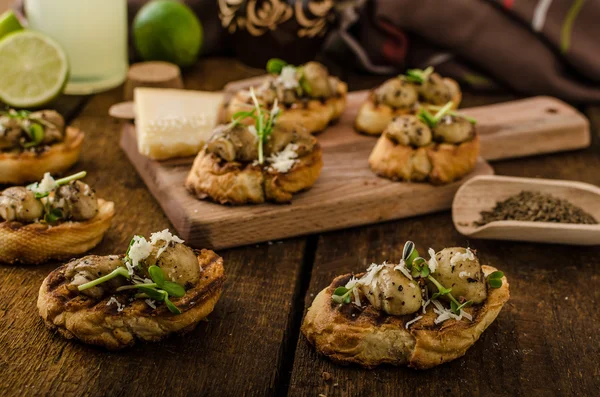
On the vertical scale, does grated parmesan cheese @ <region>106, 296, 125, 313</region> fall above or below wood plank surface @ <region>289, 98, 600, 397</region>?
above

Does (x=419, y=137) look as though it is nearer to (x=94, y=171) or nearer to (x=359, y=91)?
(x=359, y=91)

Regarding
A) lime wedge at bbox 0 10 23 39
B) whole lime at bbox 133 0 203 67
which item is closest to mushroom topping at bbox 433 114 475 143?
whole lime at bbox 133 0 203 67

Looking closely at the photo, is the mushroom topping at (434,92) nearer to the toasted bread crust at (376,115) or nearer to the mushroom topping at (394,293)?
the toasted bread crust at (376,115)

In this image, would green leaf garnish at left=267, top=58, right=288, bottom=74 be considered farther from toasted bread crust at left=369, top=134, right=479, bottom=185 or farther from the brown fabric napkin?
the brown fabric napkin

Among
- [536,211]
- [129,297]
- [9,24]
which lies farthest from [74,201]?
[9,24]

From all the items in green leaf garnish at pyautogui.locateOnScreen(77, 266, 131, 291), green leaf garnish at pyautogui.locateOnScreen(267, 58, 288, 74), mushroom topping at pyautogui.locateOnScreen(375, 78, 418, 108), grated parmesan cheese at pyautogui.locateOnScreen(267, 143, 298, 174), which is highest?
green leaf garnish at pyautogui.locateOnScreen(77, 266, 131, 291)

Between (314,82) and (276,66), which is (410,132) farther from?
(276,66)
